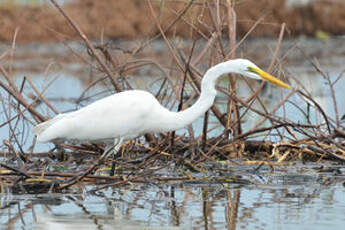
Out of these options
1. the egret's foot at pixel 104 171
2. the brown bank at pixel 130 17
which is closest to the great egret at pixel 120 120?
the egret's foot at pixel 104 171

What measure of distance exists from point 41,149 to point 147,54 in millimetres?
12495

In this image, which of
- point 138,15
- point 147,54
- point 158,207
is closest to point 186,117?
point 158,207

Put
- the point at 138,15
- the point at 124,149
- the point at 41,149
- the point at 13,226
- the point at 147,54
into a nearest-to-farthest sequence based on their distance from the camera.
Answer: the point at 13,226 < the point at 124,149 < the point at 41,149 < the point at 147,54 < the point at 138,15

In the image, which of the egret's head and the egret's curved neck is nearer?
the egret's head

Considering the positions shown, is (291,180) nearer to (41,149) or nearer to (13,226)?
(13,226)

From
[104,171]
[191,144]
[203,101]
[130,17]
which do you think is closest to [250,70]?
[203,101]

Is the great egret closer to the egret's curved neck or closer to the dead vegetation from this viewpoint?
the egret's curved neck

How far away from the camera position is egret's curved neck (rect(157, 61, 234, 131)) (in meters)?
5.99

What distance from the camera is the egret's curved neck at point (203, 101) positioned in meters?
5.99

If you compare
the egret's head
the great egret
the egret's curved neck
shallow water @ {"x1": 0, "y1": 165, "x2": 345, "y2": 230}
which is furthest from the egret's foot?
the egret's head

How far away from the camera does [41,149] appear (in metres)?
8.80

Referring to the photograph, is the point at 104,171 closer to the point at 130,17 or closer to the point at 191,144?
the point at 191,144

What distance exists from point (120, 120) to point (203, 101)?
0.68 metres

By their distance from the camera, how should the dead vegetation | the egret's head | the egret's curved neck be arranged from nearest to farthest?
the egret's head
the egret's curved neck
the dead vegetation
